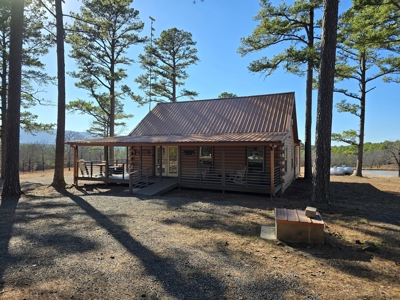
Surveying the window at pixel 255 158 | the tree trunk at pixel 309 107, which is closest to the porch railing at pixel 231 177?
the window at pixel 255 158

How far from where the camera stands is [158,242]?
14.8 feet

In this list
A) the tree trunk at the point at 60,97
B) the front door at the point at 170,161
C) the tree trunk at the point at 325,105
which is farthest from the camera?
the front door at the point at 170,161

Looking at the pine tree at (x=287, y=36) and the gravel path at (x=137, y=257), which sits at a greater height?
the pine tree at (x=287, y=36)

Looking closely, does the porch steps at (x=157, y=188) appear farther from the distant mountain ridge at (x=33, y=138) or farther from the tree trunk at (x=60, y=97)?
the distant mountain ridge at (x=33, y=138)

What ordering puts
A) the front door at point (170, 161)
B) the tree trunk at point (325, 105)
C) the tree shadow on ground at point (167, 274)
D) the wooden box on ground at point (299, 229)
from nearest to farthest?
the tree shadow on ground at point (167, 274) < the wooden box on ground at point (299, 229) < the tree trunk at point (325, 105) < the front door at point (170, 161)

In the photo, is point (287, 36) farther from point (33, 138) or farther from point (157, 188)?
point (33, 138)

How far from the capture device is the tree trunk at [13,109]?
28.5ft

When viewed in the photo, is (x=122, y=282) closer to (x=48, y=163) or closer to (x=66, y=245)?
(x=66, y=245)

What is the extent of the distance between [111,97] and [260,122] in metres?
13.7

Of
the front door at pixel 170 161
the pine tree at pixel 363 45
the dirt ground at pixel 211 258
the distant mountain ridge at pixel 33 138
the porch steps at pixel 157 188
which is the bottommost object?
the dirt ground at pixel 211 258

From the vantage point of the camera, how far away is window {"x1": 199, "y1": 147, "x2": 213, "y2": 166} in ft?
40.2

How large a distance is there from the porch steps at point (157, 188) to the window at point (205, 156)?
1.80 metres

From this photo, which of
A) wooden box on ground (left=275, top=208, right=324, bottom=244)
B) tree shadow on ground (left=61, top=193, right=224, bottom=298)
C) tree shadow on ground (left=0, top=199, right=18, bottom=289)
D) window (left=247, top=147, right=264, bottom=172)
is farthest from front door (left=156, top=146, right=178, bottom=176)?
wooden box on ground (left=275, top=208, right=324, bottom=244)

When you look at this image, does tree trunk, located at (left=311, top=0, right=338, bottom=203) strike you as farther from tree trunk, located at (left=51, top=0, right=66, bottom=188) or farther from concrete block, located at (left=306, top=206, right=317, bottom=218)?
tree trunk, located at (left=51, top=0, right=66, bottom=188)
